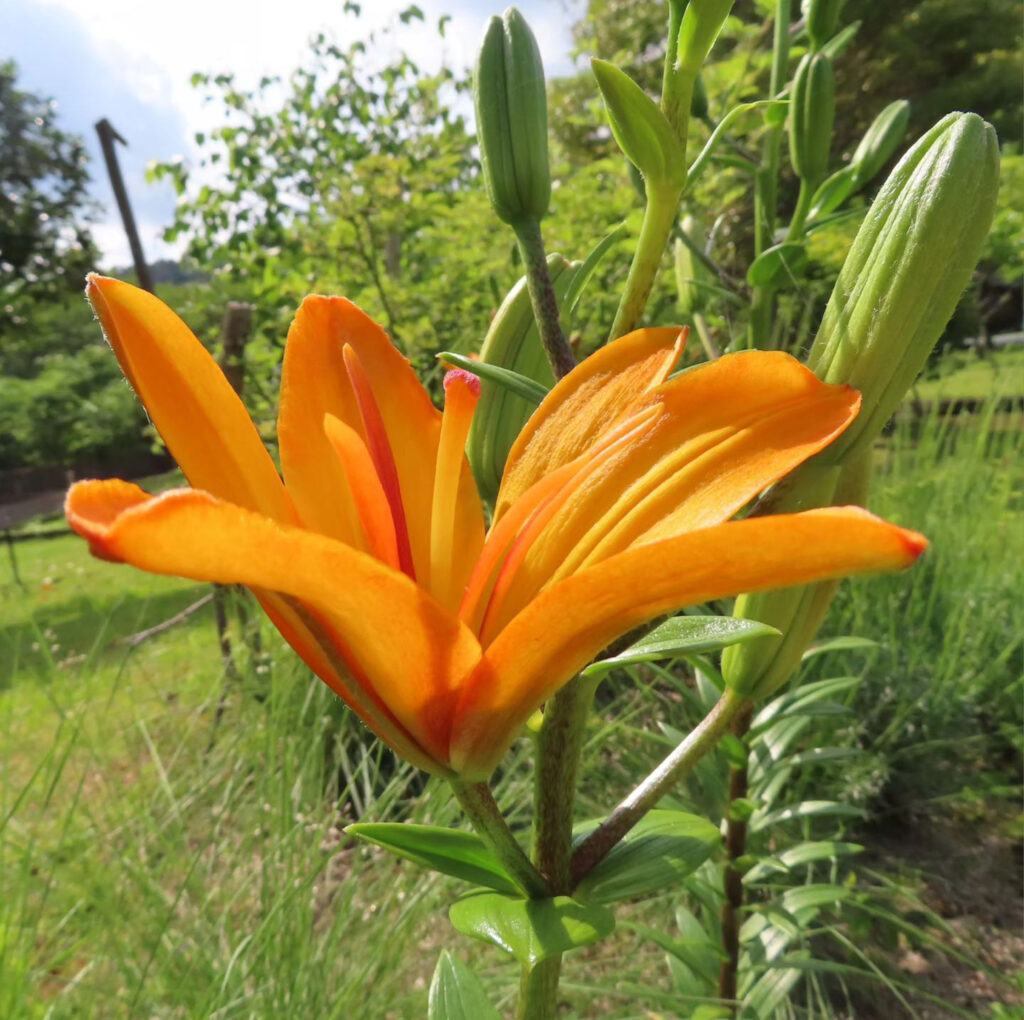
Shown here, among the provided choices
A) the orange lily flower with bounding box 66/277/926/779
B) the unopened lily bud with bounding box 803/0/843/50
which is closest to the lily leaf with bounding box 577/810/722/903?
the orange lily flower with bounding box 66/277/926/779

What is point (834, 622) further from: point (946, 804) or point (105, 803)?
point (105, 803)

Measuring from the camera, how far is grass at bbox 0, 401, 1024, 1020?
0.98 metres

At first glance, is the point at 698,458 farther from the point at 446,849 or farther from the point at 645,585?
the point at 446,849

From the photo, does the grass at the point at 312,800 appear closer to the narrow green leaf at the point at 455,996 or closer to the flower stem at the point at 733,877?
the flower stem at the point at 733,877

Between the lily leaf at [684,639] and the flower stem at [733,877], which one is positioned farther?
the flower stem at [733,877]

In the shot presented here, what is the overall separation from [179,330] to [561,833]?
0.22m

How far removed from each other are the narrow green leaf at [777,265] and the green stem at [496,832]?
318 millimetres

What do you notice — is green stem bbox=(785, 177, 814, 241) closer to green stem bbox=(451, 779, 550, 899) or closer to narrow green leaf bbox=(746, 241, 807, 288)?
narrow green leaf bbox=(746, 241, 807, 288)

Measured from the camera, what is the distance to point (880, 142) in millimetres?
549

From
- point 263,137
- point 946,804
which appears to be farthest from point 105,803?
point 263,137

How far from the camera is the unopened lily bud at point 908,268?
0.26 metres

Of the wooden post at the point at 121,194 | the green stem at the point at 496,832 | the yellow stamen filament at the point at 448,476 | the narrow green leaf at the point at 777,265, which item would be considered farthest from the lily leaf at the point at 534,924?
the wooden post at the point at 121,194

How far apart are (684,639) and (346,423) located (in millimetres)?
148

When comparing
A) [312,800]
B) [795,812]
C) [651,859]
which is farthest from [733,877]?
[312,800]
